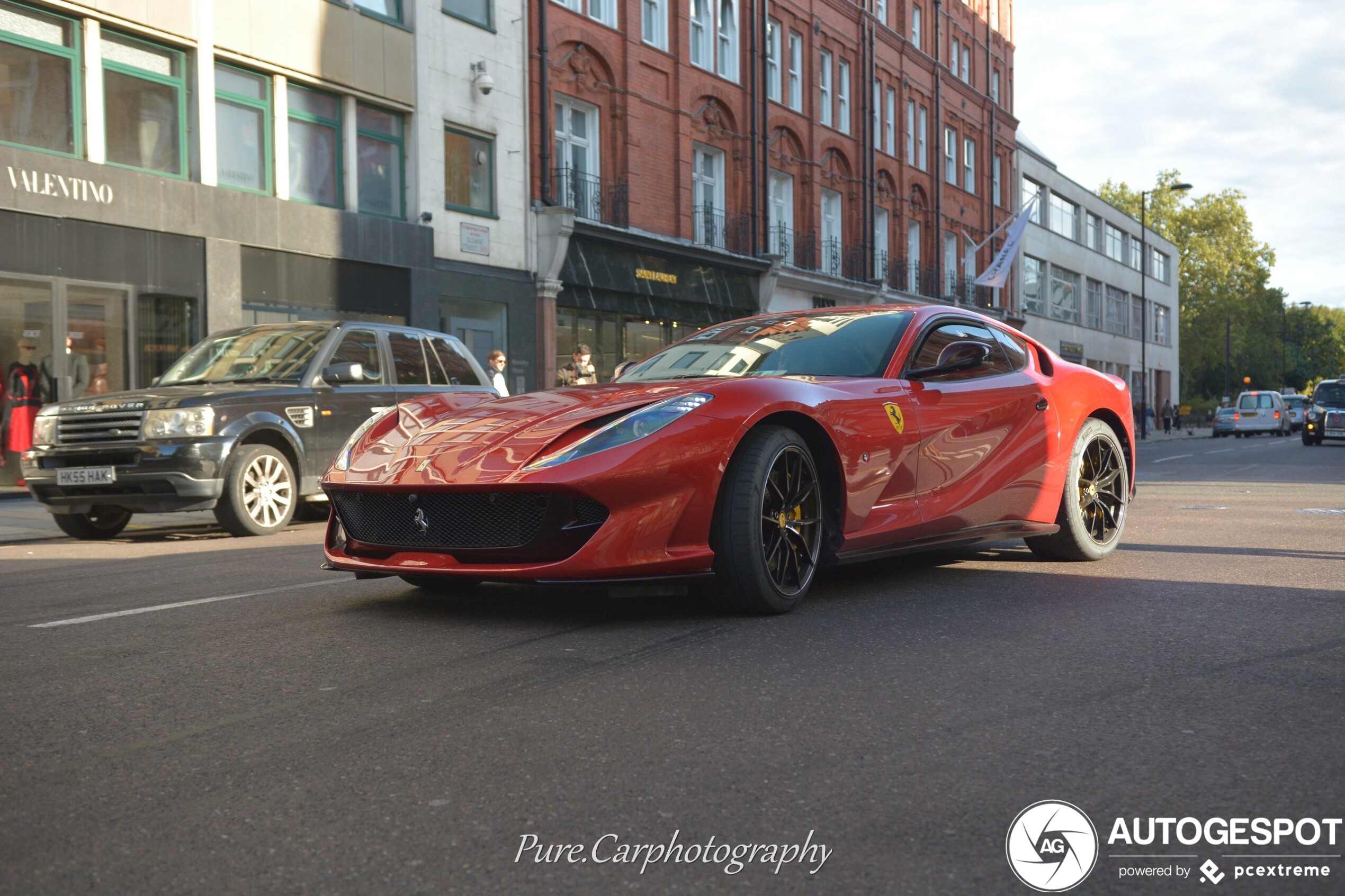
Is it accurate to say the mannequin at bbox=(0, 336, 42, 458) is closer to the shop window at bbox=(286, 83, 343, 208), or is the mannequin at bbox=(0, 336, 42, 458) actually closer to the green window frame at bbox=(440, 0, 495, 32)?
the shop window at bbox=(286, 83, 343, 208)

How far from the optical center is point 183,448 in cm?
965

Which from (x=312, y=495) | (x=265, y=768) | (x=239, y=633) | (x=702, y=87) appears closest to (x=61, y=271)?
(x=312, y=495)

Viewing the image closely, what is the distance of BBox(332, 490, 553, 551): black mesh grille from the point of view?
4855mm

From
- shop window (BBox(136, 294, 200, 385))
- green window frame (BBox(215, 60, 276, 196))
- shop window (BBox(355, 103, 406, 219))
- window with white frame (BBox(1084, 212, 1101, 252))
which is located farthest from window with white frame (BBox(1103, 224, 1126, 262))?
shop window (BBox(136, 294, 200, 385))

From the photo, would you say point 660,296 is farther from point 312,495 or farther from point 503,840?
point 503,840

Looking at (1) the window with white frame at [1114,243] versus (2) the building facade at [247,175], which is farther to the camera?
(1) the window with white frame at [1114,243]

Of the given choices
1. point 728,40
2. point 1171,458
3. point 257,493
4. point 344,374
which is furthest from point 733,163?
point 257,493

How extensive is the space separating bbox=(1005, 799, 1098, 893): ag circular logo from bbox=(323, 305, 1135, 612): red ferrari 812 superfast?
2.33 metres

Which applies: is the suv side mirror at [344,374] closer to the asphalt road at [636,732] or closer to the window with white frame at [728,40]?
the asphalt road at [636,732]

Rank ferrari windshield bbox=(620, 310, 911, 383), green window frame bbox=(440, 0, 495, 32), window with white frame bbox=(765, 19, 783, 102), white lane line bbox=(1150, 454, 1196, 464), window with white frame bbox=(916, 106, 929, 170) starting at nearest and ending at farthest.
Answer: ferrari windshield bbox=(620, 310, 911, 383) < green window frame bbox=(440, 0, 495, 32) < white lane line bbox=(1150, 454, 1196, 464) < window with white frame bbox=(765, 19, 783, 102) < window with white frame bbox=(916, 106, 929, 170)

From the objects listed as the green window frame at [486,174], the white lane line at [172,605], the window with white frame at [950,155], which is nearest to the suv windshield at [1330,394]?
the window with white frame at [950,155]

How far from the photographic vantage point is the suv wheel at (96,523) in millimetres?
10391

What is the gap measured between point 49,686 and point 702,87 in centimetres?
2805

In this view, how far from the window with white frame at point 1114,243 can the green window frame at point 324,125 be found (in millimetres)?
55577
